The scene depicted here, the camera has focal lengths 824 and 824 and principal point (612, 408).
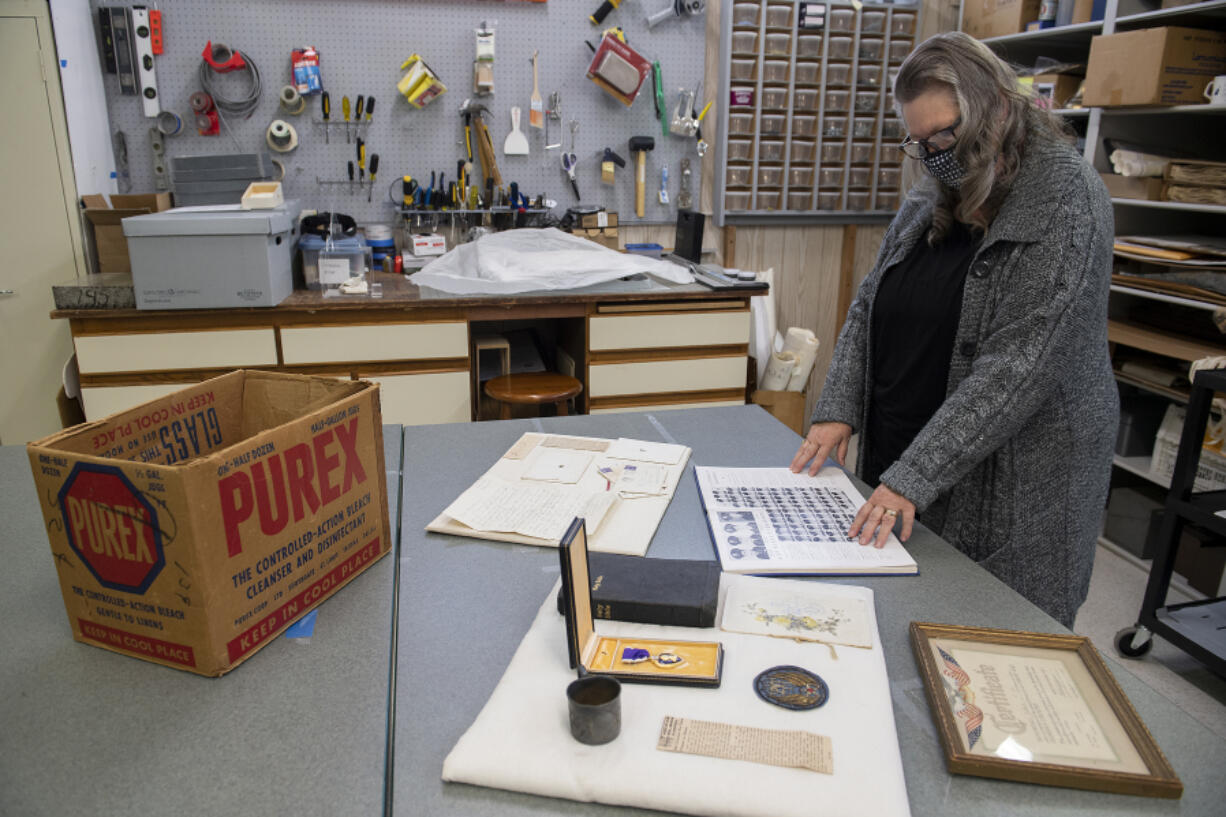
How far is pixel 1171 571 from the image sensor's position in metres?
2.29

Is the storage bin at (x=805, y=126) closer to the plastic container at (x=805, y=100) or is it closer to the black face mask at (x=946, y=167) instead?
the plastic container at (x=805, y=100)

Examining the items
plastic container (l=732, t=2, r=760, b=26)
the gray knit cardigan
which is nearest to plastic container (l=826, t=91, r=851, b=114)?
Result: plastic container (l=732, t=2, r=760, b=26)

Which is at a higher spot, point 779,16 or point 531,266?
point 779,16

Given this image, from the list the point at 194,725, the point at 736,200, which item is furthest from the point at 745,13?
the point at 194,725

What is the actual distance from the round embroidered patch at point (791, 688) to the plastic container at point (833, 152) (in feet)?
10.7

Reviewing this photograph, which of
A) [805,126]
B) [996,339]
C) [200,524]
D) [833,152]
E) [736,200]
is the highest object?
[805,126]

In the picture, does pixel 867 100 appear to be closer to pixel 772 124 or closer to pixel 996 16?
pixel 772 124

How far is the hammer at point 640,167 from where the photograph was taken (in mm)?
3564

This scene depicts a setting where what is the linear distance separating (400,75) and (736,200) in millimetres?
1529

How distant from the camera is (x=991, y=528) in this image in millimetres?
1447

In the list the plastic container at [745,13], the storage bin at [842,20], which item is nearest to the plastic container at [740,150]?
the plastic container at [745,13]

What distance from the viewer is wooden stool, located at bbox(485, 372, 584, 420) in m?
2.89

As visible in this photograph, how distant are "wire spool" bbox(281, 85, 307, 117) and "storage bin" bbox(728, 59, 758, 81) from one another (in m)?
1.78

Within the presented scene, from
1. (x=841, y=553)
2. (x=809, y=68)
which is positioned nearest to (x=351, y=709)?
(x=841, y=553)
